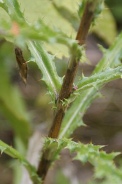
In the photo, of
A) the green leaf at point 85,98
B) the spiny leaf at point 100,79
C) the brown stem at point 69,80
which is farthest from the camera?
the green leaf at point 85,98

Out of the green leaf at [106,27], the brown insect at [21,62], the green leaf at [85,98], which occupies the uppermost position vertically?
the brown insect at [21,62]

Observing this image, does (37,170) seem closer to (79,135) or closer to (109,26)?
(109,26)

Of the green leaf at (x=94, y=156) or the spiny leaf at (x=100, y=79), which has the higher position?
the spiny leaf at (x=100, y=79)

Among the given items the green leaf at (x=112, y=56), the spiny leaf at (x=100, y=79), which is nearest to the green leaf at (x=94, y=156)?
the spiny leaf at (x=100, y=79)

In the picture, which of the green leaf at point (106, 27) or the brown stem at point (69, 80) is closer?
the brown stem at point (69, 80)

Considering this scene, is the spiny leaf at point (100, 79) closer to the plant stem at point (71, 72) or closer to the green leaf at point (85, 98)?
the plant stem at point (71, 72)

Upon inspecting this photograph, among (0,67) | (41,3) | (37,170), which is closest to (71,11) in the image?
(41,3)

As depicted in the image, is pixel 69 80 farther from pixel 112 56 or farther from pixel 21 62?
pixel 112 56

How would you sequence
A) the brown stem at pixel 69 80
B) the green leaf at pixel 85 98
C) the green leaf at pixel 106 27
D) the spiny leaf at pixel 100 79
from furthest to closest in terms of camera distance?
1. the green leaf at pixel 106 27
2. the green leaf at pixel 85 98
3. the spiny leaf at pixel 100 79
4. the brown stem at pixel 69 80
